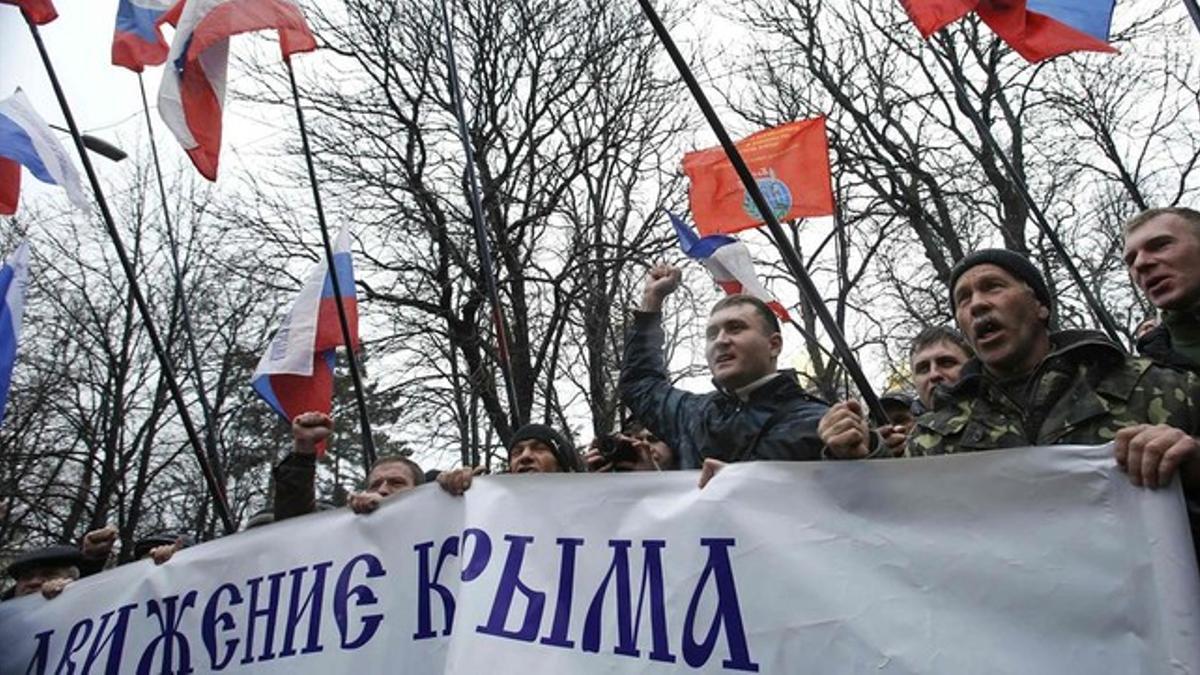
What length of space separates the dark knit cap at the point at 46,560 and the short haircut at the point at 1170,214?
3846 mm

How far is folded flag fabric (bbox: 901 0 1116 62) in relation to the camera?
175 inches

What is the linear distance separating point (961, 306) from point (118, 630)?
8.90 feet

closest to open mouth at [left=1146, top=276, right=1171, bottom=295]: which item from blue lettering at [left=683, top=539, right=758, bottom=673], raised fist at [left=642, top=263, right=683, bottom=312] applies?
blue lettering at [left=683, top=539, right=758, bottom=673]

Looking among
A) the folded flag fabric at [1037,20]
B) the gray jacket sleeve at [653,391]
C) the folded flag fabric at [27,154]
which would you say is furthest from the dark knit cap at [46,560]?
the folded flag fabric at [1037,20]

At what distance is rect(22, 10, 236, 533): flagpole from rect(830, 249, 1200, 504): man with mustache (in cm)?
282

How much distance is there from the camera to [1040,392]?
2.16 metres

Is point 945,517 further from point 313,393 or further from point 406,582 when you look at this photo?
point 313,393

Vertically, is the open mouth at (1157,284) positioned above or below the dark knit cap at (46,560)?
above

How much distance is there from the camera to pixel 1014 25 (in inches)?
179

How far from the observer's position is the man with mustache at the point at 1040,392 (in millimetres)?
1775

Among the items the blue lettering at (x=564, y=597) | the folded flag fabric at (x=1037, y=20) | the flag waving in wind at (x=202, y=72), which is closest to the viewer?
the blue lettering at (x=564, y=597)

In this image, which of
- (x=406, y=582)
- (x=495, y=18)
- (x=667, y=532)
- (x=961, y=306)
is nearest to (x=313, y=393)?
(x=406, y=582)

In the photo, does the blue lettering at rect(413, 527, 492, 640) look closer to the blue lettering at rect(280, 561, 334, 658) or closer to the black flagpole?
the blue lettering at rect(280, 561, 334, 658)

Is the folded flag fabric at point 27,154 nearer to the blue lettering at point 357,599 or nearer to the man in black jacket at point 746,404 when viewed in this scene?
the blue lettering at point 357,599
